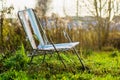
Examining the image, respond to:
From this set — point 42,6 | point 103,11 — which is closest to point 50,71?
point 103,11

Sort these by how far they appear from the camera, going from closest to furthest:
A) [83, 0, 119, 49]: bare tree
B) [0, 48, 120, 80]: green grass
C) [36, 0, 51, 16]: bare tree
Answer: [0, 48, 120, 80]: green grass < [36, 0, 51, 16]: bare tree < [83, 0, 119, 49]: bare tree

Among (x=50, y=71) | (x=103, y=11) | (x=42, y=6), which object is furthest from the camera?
(x=42, y=6)

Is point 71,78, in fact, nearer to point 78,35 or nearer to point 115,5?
point 78,35

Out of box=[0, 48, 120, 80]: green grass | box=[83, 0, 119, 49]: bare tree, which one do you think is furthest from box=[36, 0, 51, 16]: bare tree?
box=[0, 48, 120, 80]: green grass

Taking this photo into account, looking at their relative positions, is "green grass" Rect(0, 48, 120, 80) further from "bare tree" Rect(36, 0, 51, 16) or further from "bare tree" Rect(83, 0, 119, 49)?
"bare tree" Rect(83, 0, 119, 49)

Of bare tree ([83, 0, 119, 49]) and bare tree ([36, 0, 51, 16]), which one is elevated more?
bare tree ([36, 0, 51, 16])

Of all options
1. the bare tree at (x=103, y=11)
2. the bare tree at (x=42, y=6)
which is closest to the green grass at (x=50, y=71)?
the bare tree at (x=42, y=6)

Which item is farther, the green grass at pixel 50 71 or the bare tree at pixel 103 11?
the bare tree at pixel 103 11

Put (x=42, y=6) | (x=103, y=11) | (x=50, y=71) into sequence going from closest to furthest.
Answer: (x=50, y=71), (x=103, y=11), (x=42, y=6)

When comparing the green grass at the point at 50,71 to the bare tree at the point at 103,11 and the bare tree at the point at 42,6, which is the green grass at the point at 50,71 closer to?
the bare tree at the point at 42,6

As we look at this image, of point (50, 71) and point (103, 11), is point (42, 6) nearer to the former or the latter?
point (103, 11)

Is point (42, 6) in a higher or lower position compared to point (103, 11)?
higher

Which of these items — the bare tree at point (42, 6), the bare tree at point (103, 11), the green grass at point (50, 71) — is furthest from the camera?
the bare tree at point (103, 11)

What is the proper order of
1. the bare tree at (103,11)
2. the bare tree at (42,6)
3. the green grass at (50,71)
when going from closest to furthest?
the green grass at (50,71) < the bare tree at (42,6) < the bare tree at (103,11)
